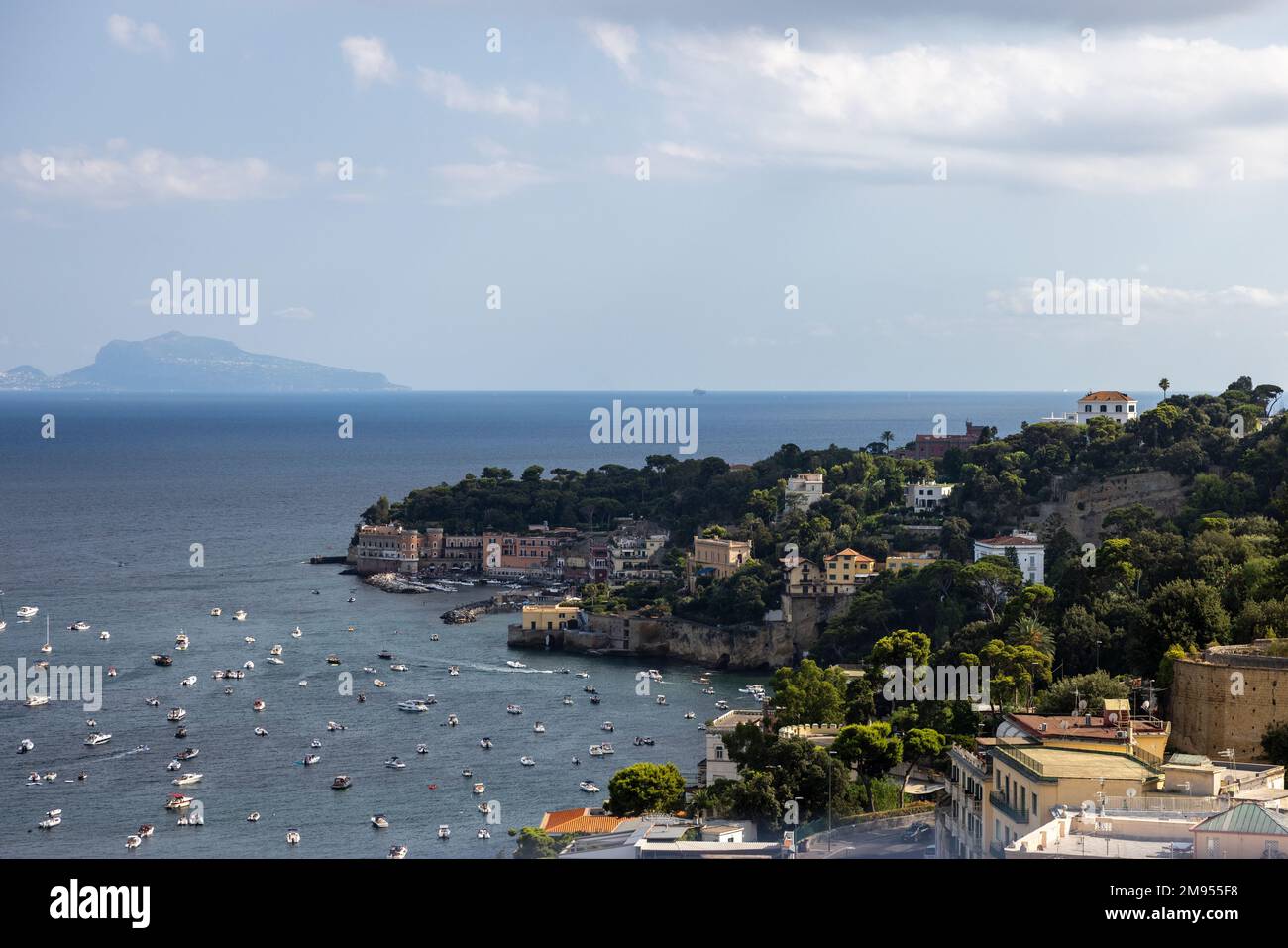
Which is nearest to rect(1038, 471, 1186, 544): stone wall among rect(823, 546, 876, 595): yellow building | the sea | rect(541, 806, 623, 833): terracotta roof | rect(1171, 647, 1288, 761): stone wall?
rect(823, 546, 876, 595): yellow building

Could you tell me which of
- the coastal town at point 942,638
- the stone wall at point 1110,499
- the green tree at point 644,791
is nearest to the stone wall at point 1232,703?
the coastal town at point 942,638

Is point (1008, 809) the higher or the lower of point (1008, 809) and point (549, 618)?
the higher

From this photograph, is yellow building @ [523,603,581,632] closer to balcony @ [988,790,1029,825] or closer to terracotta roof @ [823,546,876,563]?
terracotta roof @ [823,546,876,563]

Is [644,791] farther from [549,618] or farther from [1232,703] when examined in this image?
[549,618]

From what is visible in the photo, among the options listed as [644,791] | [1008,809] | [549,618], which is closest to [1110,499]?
[549,618]

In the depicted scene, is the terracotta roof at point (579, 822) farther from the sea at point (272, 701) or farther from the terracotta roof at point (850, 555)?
the terracotta roof at point (850, 555)

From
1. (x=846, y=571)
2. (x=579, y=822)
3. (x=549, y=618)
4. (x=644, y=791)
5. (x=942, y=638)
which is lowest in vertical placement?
(x=579, y=822)
